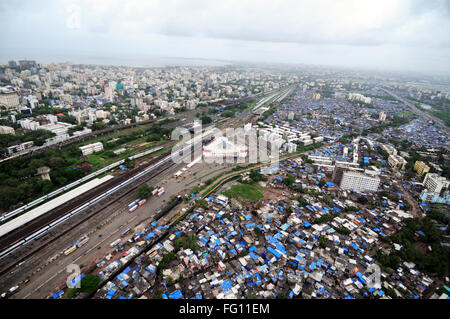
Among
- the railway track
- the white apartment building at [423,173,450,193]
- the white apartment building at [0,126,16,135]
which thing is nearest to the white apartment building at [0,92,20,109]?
the white apartment building at [0,126,16,135]

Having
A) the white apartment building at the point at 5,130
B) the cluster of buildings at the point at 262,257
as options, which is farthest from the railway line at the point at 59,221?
the white apartment building at the point at 5,130

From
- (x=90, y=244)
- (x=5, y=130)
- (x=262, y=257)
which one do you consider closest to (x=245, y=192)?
(x=262, y=257)

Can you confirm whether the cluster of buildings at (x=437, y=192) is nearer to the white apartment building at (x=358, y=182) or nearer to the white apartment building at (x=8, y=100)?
the white apartment building at (x=358, y=182)

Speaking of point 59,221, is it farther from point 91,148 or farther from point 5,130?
point 5,130

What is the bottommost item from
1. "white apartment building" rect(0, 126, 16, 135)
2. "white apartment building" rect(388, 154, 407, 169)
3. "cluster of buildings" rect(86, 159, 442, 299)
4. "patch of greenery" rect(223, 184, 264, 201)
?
"cluster of buildings" rect(86, 159, 442, 299)

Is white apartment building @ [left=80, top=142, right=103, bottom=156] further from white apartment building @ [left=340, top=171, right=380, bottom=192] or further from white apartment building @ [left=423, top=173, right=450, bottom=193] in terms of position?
white apartment building @ [left=423, top=173, right=450, bottom=193]
